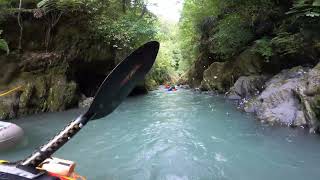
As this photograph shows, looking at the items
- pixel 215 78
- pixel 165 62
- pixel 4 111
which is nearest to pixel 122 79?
pixel 4 111

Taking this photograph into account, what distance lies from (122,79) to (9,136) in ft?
13.0

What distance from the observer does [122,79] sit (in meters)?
3.11

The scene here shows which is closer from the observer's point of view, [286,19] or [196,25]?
[286,19]

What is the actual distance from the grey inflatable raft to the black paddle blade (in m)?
3.65

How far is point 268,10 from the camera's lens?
11086mm

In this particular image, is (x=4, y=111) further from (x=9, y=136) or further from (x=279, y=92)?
(x=279, y=92)

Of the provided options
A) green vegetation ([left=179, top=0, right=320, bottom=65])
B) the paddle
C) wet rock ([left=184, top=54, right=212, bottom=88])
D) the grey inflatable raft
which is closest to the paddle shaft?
the paddle

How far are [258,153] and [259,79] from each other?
19.3 ft

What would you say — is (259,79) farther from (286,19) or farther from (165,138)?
(165,138)

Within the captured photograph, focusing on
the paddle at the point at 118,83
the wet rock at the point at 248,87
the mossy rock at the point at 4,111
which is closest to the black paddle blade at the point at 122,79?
the paddle at the point at 118,83

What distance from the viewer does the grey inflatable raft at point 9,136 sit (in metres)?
5.94

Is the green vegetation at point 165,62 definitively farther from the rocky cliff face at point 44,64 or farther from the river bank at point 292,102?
the river bank at point 292,102

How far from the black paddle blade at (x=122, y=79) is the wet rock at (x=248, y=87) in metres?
7.74

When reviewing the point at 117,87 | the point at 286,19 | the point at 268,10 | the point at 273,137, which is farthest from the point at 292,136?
the point at 268,10
